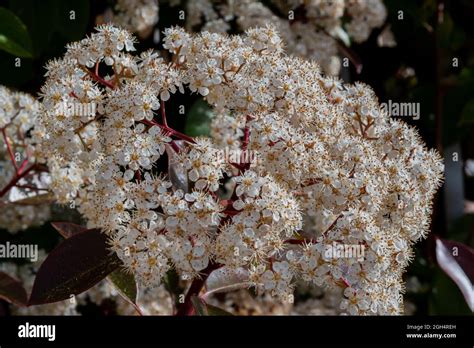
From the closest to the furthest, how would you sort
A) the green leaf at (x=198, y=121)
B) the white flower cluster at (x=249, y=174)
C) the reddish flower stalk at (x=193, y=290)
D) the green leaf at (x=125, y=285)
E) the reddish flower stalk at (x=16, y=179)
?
the white flower cluster at (x=249, y=174) → the reddish flower stalk at (x=193, y=290) → the green leaf at (x=125, y=285) → the reddish flower stalk at (x=16, y=179) → the green leaf at (x=198, y=121)

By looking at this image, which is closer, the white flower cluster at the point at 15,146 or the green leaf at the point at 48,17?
the white flower cluster at the point at 15,146

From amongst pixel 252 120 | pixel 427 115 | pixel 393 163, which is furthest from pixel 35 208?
pixel 427 115

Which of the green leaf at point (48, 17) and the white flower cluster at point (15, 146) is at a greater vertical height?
the green leaf at point (48, 17)

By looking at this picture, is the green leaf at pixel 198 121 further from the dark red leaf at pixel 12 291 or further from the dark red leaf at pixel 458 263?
the dark red leaf at pixel 458 263

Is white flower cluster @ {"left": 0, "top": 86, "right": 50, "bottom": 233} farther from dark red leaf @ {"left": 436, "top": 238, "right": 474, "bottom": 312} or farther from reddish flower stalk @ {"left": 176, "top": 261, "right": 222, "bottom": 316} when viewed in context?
dark red leaf @ {"left": 436, "top": 238, "right": 474, "bottom": 312}

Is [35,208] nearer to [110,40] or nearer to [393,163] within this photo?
[110,40]

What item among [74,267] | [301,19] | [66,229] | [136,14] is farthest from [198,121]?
[74,267]

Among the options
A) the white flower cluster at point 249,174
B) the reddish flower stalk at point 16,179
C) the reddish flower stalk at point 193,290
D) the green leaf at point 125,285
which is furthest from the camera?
the reddish flower stalk at point 16,179

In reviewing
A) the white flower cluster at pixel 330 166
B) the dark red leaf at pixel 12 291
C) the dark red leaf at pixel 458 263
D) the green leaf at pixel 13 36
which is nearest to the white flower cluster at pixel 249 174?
the white flower cluster at pixel 330 166
